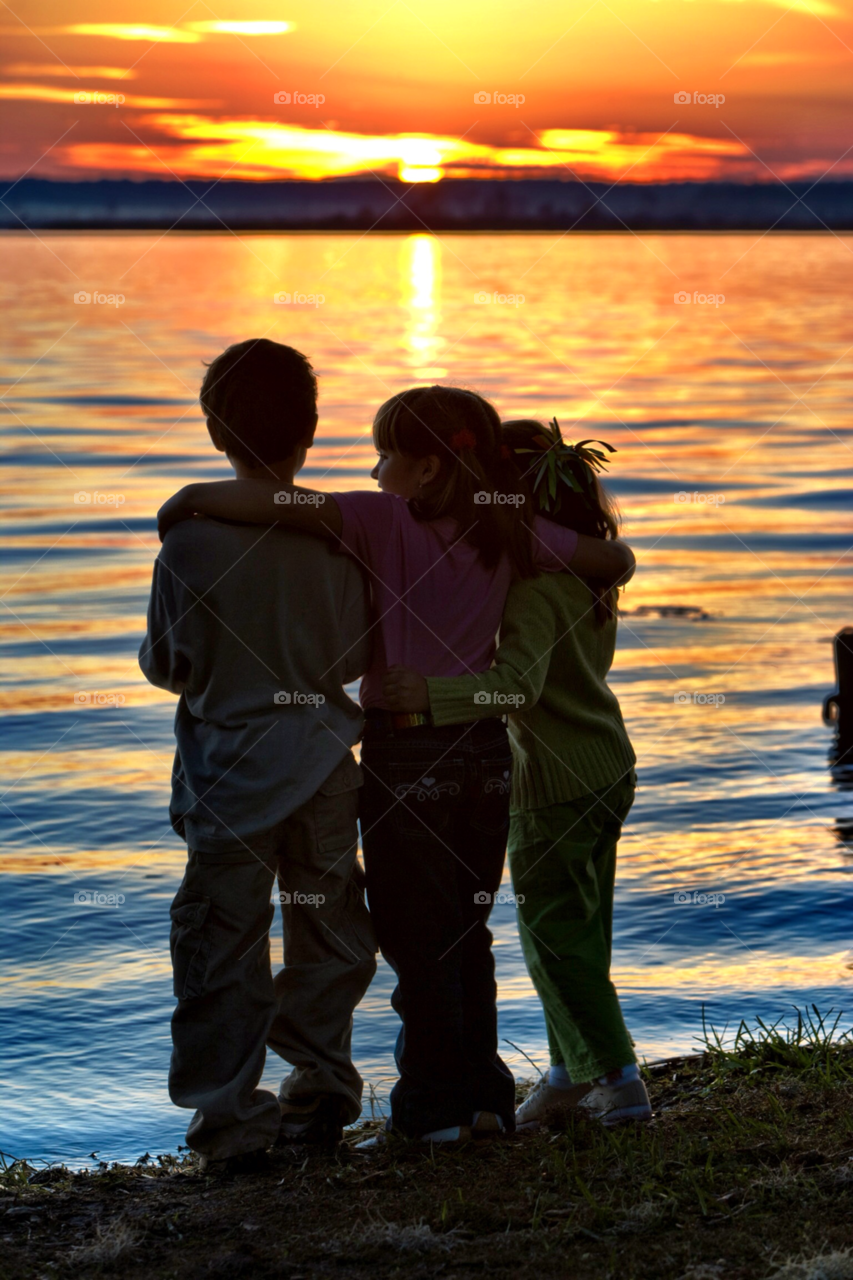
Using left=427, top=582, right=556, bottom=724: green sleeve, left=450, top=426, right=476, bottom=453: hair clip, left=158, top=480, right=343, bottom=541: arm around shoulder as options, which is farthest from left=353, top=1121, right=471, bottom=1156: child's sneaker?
left=450, top=426, right=476, bottom=453: hair clip

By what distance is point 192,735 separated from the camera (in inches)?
120

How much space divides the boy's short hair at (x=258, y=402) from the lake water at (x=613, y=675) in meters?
0.49

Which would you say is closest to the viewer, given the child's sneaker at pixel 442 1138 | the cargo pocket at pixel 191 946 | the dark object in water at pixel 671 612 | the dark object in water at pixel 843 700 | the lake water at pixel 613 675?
the cargo pocket at pixel 191 946

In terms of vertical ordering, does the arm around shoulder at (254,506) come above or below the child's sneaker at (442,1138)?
above

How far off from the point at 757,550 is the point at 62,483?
741 centimetres

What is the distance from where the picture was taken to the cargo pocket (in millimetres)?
2951

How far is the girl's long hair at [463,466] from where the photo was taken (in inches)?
123

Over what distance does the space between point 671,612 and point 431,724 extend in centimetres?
769

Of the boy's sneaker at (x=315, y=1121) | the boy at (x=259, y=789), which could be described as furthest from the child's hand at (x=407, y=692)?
the boy's sneaker at (x=315, y=1121)

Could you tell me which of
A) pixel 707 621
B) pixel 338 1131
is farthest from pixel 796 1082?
pixel 707 621

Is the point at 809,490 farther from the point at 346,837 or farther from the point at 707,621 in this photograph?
the point at 346,837

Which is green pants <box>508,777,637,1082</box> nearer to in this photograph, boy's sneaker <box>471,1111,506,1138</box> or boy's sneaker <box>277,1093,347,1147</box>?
boy's sneaker <box>471,1111,506,1138</box>

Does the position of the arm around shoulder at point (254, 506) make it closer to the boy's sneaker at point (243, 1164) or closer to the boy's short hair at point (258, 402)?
the boy's short hair at point (258, 402)

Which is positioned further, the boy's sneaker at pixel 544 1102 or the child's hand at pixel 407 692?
the boy's sneaker at pixel 544 1102
